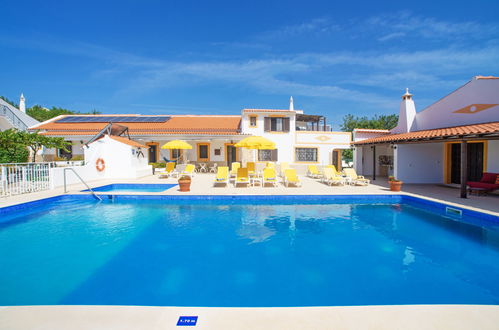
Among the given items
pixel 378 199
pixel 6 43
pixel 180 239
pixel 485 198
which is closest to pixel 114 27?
pixel 6 43

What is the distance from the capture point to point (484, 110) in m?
10.8

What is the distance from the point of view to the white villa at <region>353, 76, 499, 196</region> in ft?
33.9

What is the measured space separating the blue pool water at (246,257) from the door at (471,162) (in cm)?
556

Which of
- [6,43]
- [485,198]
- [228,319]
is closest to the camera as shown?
[228,319]

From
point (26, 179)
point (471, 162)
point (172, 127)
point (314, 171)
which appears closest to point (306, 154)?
point (314, 171)

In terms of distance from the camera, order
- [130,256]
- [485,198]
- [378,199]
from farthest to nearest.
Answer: [378,199] < [485,198] < [130,256]

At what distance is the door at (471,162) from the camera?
1152cm

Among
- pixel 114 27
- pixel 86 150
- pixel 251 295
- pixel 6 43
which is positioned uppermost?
pixel 114 27

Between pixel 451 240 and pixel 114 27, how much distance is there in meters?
20.5

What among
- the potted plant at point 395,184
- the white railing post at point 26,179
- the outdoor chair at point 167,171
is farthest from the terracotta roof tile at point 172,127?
the potted plant at point 395,184

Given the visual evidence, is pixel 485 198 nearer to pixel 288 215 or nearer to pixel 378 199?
pixel 378 199

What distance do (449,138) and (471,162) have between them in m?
3.90

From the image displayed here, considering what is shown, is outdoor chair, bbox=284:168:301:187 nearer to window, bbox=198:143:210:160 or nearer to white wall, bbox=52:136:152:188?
white wall, bbox=52:136:152:188

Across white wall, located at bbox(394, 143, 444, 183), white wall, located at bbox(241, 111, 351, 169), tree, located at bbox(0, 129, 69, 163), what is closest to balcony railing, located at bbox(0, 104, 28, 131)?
tree, located at bbox(0, 129, 69, 163)
